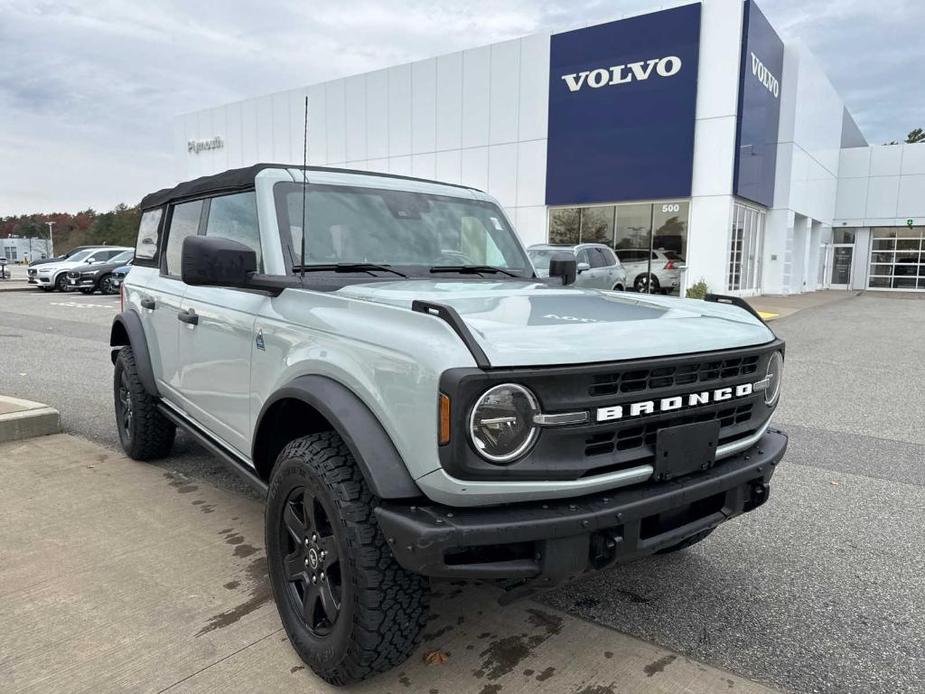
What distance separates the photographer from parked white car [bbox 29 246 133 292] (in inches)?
936

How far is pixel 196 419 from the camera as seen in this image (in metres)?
3.75

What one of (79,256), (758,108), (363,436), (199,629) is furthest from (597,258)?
(79,256)

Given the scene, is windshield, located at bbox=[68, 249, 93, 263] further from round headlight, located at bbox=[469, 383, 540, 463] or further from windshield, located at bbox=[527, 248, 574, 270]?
round headlight, located at bbox=[469, 383, 540, 463]

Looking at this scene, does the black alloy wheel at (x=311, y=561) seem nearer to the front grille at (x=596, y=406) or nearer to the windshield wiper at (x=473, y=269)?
the front grille at (x=596, y=406)

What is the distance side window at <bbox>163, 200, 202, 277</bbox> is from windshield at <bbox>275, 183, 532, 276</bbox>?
1.07 m

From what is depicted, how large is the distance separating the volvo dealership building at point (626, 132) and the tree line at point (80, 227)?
6115 cm

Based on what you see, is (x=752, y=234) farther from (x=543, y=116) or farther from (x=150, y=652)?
(x=150, y=652)

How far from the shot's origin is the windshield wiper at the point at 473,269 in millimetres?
3441

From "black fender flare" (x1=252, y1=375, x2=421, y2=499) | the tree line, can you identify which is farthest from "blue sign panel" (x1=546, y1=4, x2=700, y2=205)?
the tree line

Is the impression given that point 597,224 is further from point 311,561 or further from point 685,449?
point 311,561

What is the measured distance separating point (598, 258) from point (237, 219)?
1208 cm

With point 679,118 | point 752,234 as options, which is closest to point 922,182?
point 752,234

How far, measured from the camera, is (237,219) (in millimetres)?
3441

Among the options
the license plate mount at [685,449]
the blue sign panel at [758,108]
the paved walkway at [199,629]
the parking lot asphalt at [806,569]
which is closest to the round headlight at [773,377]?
the license plate mount at [685,449]
